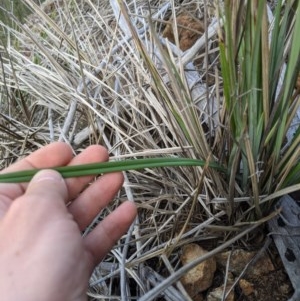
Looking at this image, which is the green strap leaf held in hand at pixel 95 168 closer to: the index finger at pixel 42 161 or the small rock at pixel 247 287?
the index finger at pixel 42 161

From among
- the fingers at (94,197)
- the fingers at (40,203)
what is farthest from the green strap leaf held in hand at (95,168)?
the fingers at (94,197)

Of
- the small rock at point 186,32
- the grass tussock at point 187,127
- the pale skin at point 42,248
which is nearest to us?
the pale skin at point 42,248

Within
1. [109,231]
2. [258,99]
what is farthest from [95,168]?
[258,99]

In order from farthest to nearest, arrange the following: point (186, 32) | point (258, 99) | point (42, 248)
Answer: point (186, 32) → point (258, 99) → point (42, 248)

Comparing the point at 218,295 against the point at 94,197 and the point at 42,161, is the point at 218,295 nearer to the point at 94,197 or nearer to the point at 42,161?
the point at 94,197

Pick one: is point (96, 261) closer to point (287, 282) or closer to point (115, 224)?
point (115, 224)

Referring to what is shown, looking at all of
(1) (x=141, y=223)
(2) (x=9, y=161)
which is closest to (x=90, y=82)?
(2) (x=9, y=161)
